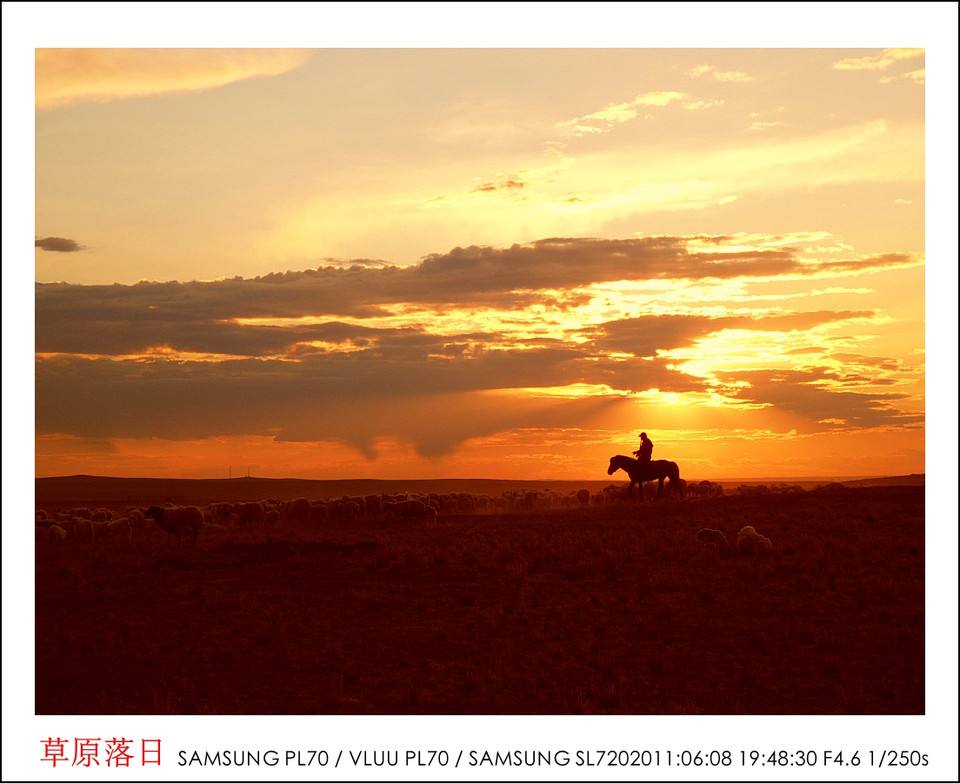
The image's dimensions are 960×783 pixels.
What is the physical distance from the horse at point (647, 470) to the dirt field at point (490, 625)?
49.3 feet

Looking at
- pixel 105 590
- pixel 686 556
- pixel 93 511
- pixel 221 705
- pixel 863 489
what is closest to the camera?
pixel 221 705

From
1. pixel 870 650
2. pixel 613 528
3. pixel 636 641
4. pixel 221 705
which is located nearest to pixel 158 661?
pixel 221 705

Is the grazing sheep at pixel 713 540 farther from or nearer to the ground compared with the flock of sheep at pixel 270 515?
farther from the ground

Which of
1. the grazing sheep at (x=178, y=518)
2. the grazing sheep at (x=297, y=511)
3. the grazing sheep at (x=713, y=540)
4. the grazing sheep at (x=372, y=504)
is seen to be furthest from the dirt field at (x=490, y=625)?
the grazing sheep at (x=372, y=504)

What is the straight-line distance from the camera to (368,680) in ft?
55.6

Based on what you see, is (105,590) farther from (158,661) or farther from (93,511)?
(93,511)

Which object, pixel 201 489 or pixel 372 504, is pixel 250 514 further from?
pixel 201 489

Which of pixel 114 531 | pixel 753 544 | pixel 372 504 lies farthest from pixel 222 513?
pixel 753 544

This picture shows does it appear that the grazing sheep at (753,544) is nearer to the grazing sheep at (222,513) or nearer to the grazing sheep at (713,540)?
the grazing sheep at (713,540)

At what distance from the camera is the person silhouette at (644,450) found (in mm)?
46656

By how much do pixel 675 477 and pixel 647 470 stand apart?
195 cm

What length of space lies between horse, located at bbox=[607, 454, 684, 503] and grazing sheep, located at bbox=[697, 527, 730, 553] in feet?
53.9

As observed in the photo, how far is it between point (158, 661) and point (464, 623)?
604 cm

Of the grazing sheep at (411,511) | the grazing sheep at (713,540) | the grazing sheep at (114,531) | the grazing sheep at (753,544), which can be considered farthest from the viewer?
the grazing sheep at (411,511)
